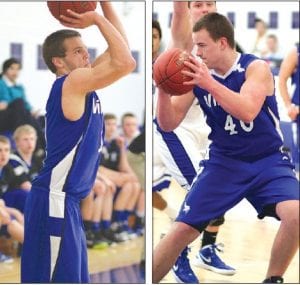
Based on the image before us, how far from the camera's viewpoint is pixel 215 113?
3359mm

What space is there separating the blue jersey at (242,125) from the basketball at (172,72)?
0.10 meters

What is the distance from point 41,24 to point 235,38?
0.85m

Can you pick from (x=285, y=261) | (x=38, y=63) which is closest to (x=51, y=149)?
(x=38, y=63)

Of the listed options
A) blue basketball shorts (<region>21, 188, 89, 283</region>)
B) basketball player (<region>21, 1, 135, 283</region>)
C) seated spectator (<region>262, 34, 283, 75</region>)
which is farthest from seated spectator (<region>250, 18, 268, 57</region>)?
blue basketball shorts (<region>21, 188, 89, 283</region>)

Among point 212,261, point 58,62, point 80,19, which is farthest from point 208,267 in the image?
point 80,19

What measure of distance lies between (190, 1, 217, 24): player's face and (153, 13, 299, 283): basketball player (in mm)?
28

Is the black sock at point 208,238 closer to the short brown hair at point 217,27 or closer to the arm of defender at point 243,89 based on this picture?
the arm of defender at point 243,89

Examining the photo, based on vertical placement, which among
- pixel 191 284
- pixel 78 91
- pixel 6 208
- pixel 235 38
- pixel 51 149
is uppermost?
pixel 235 38

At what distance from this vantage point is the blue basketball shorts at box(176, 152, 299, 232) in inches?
129

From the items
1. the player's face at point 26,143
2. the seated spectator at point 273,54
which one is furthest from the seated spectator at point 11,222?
the seated spectator at point 273,54

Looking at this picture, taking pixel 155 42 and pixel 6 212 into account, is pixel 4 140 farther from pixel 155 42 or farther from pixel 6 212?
pixel 155 42

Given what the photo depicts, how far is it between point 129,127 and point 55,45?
1.59ft

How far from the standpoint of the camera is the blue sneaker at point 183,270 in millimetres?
3406

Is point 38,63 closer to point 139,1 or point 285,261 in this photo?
point 139,1
